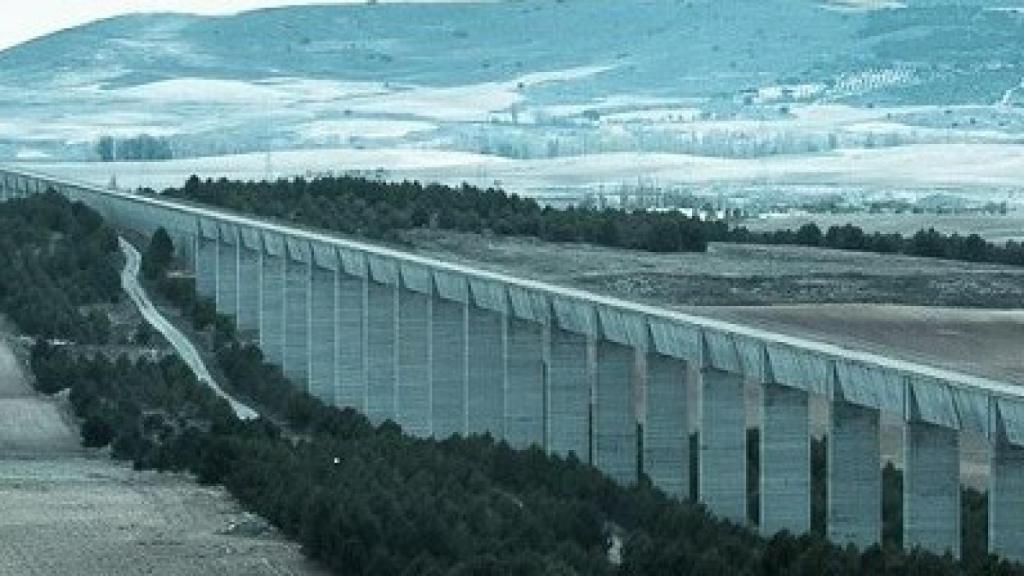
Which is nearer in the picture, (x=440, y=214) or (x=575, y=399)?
(x=575, y=399)

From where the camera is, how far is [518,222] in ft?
267

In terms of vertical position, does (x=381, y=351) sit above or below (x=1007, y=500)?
below

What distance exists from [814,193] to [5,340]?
55040 millimetres

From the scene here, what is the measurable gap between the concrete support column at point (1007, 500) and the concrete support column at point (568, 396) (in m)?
12.2

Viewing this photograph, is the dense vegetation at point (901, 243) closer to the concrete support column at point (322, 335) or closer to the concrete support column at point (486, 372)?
the concrete support column at point (322, 335)

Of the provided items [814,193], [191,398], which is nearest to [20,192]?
[814,193]

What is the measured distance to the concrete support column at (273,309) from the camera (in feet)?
234

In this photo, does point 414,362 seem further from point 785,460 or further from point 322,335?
point 785,460

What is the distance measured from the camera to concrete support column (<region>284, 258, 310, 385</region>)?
69.7 m

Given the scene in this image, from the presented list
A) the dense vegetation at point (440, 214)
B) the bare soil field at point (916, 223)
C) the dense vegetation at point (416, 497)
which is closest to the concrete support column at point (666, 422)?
the dense vegetation at point (416, 497)

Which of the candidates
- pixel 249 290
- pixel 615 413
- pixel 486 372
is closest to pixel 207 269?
pixel 249 290

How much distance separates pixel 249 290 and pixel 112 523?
23011 millimetres

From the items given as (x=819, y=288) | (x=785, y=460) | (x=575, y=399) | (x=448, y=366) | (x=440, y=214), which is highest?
(x=440, y=214)

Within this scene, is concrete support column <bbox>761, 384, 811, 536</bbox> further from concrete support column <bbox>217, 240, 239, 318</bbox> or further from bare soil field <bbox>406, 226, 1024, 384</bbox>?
concrete support column <bbox>217, 240, 239, 318</bbox>
